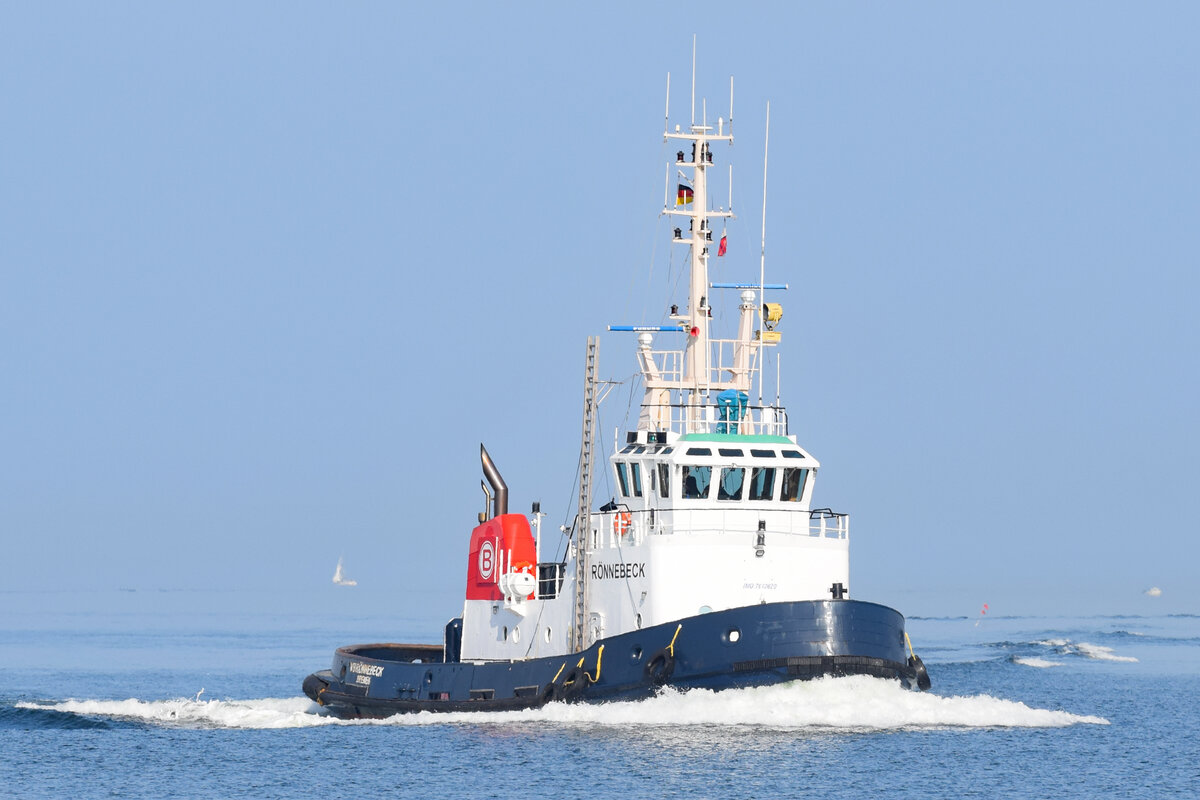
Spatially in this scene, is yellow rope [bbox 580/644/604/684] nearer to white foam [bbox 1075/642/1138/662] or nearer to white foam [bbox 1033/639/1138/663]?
white foam [bbox 1033/639/1138/663]

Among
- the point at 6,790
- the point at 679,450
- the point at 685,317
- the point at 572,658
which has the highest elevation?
the point at 685,317

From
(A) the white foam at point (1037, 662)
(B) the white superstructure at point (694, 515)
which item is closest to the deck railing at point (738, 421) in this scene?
(B) the white superstructure at point (694, 515)

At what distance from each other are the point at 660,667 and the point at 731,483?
3.92m

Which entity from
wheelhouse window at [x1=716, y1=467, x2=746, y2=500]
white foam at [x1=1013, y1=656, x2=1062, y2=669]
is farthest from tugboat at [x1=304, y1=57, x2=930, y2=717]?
white foam at [x1=1013, y1=656, x2=1062, y2=669]

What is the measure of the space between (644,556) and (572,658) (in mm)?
2273

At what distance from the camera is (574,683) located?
30594 millimetres

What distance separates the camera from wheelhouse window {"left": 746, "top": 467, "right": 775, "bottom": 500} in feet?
103

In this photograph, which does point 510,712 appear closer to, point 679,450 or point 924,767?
point 679,450

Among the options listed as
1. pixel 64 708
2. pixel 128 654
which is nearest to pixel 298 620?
pixel 128 654

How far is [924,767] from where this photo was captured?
91.8ft

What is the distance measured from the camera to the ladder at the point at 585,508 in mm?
31672

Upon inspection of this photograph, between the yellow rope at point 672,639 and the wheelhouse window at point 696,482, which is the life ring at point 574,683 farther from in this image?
the wheelhouse window at point 696,482

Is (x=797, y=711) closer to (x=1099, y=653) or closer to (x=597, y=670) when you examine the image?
(x=597, y=670)

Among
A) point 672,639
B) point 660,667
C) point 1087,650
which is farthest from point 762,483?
point 1087,650
